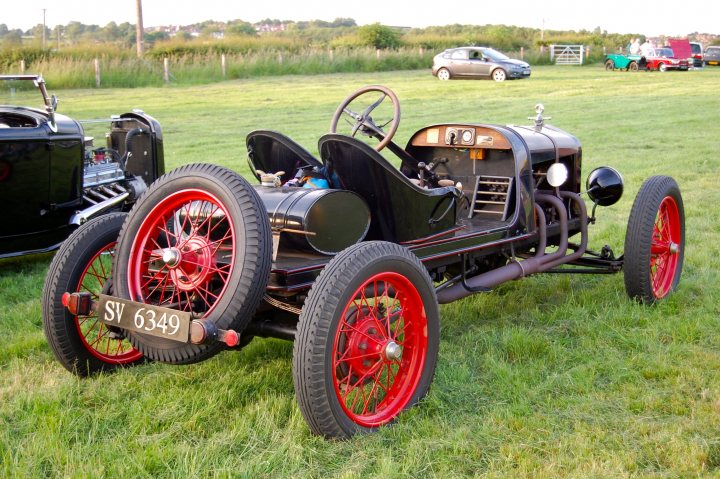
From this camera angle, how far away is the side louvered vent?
511 cm

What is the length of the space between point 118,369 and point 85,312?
2.12 ft

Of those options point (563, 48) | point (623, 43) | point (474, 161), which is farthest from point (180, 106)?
point (623, 43)

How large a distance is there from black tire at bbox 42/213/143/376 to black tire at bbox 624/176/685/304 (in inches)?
126

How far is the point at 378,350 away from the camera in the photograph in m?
3.49

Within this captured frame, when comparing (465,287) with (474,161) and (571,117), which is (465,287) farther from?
(571,117)

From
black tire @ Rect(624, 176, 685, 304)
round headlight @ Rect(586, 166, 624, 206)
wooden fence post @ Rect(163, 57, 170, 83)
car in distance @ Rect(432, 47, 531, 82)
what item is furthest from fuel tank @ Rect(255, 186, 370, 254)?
car in distance @ Rect(432, 47, 531, 82)

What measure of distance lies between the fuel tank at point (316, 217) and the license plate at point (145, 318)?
2.43 ft

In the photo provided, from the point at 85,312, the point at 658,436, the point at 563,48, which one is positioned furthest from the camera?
the point at 563,48

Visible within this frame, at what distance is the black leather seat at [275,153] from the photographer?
4.38m

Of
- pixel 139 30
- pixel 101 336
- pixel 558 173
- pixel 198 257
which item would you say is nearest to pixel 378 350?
pixel 198 257

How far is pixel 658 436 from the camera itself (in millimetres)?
3332

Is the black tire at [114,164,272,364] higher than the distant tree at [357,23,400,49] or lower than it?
lower

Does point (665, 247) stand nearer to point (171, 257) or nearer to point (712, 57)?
point (171, 257)

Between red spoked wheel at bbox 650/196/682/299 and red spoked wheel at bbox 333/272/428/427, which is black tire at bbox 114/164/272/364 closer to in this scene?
red spoked wheel at bbox 333/272/428/427
